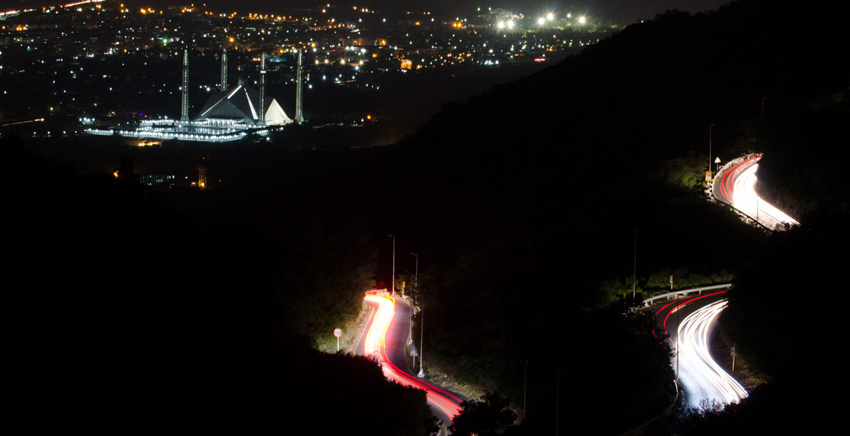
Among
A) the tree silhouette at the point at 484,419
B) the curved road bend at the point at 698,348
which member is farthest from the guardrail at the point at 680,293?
the tree silhouette at the point at 484,419

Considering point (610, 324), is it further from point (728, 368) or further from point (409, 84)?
point (409, 84)

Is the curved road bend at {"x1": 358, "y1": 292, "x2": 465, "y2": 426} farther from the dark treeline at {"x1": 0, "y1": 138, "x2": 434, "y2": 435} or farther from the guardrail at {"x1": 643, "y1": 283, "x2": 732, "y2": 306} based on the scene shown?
the guardrail at {"x1": 643, "y1": 283, "x2": 732, "y2": 306}

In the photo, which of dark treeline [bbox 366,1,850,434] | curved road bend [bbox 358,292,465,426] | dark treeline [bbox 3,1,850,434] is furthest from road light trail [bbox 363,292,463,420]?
dark treeline [bbox 366,1,850,434]

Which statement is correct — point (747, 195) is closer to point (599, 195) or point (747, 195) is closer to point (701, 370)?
point (599, 195)

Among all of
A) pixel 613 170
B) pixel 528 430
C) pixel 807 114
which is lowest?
pixel 528 430

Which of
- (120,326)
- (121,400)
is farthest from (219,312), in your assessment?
(121,400)

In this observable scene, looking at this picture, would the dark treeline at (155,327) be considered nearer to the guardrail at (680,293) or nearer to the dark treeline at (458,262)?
the dark treeline at (458,262)
